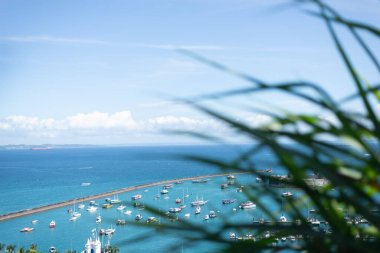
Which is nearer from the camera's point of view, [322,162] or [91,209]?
[322,162]

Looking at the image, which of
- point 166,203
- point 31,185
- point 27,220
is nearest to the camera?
point 27,220

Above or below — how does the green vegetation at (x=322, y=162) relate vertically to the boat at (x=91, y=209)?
below

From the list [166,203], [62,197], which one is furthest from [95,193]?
[166,203]

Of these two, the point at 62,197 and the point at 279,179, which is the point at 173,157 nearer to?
the point at 279,179

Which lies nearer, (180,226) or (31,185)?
(180,226)

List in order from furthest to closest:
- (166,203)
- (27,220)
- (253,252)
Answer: (166,203) → (27,220) → (253,252)

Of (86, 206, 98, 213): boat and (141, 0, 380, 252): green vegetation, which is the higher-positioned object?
(86, 206, 98, 213): boat

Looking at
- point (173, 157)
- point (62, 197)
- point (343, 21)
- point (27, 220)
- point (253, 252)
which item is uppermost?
point (62, 197)

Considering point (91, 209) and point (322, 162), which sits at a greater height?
point (91, 209)

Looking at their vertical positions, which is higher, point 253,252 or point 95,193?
point 95,193

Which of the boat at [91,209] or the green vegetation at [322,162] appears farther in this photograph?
the boat at [91,209]

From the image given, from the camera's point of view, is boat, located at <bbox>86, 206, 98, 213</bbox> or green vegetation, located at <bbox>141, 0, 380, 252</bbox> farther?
boat, located at <bbox>86, 206, 98, 213</bbox>
